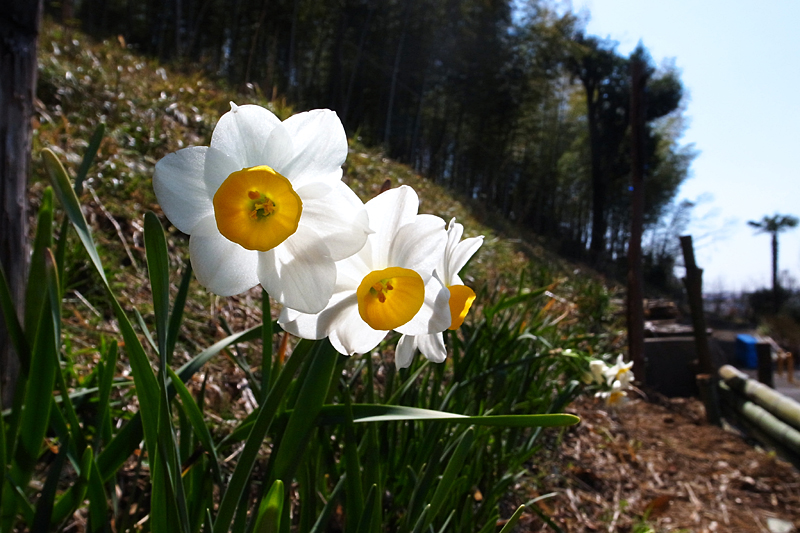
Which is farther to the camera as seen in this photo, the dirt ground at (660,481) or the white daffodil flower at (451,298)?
the dirt ground at (660,481)

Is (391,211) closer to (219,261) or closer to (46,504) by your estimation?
(219,261)

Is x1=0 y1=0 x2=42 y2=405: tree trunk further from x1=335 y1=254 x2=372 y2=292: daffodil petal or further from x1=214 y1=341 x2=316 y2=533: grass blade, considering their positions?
x1=335 y1=254 x2=372 y2=292: daffodil petal

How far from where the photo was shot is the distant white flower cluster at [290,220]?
0.31 m

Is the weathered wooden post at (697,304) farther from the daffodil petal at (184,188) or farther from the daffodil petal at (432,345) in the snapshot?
the daffodil petal at (184,188)

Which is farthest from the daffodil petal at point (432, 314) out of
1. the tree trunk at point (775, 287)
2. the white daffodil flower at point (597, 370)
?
the tree trunk at point (775, 287)

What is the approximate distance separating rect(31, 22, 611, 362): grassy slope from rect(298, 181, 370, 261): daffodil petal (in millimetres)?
1230

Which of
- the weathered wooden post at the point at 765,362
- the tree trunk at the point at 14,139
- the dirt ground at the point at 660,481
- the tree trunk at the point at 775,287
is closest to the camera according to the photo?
the tree trunk at the point at 14,139

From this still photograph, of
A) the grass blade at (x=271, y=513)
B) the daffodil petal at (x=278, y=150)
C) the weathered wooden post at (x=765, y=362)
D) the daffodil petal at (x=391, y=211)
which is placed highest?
the daffodil petal at (x=278, y=150)

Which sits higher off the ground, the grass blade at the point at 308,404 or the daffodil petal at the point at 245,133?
the daffodil petal at the point at 245,133

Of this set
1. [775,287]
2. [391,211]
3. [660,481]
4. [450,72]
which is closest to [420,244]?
[391,211]

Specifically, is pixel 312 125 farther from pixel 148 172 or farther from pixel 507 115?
pixel 507 115

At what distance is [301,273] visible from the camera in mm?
318

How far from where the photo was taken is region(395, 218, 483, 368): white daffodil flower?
424mm

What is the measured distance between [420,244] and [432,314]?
0.18ft
